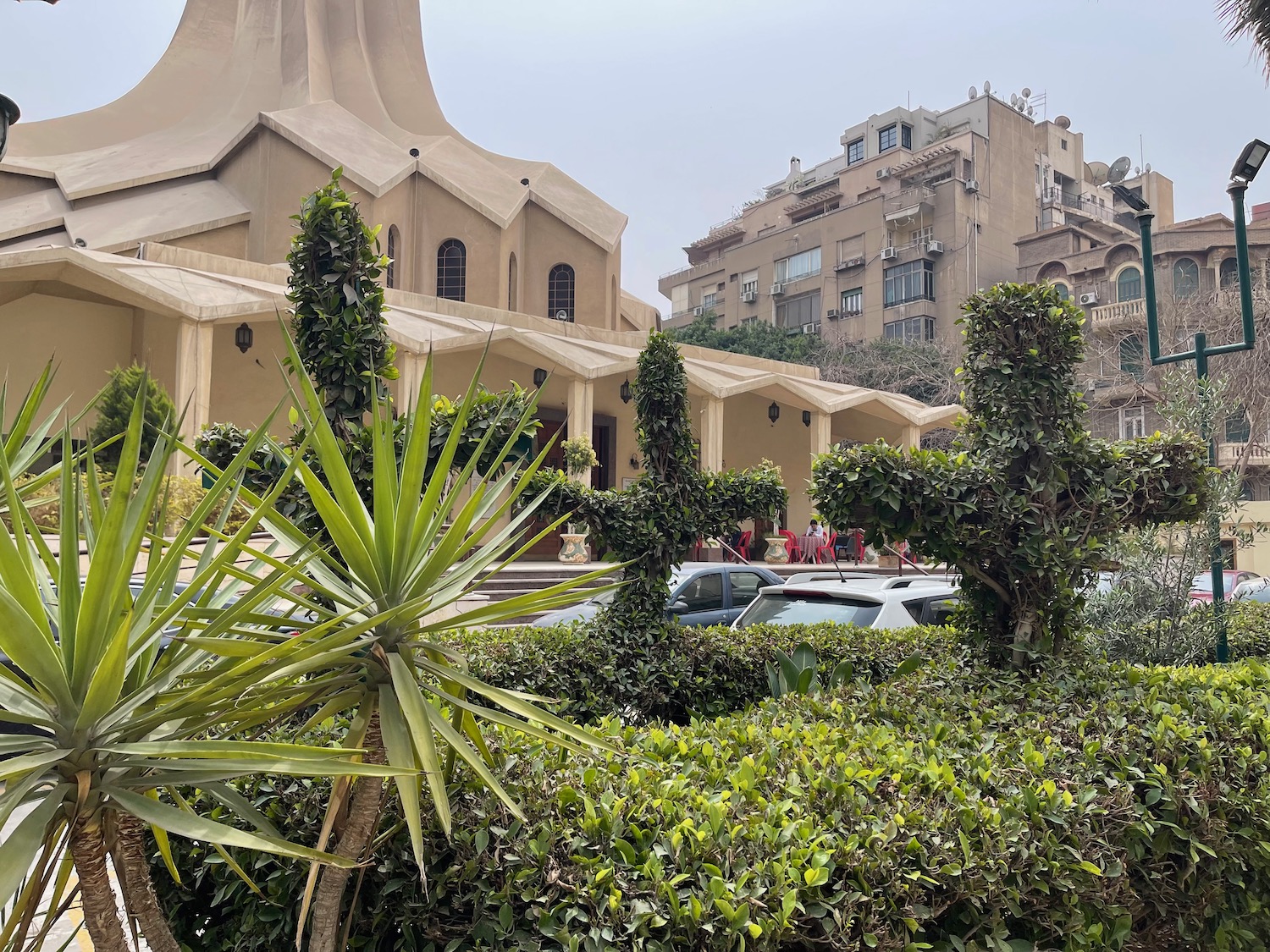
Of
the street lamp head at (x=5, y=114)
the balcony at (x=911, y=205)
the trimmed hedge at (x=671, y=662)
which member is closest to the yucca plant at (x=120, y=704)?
the street lamp head at (x=5, y=114)

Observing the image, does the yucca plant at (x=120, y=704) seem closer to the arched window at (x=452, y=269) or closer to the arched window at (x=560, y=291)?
the arched window at (x=452, y=269)

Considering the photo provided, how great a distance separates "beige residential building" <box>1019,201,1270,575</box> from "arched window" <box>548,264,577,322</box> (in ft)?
47.9

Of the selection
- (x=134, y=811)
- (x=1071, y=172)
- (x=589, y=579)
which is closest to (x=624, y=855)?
(x=589, y=579)

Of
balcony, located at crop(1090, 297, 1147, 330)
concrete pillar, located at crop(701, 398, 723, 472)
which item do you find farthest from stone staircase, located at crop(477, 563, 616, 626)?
balcony, located at crop(1090, 297, 1147, 330)

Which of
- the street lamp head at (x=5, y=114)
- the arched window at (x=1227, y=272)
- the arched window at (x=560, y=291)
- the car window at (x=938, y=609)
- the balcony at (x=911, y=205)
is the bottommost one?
the car window at (x=938, y=609)

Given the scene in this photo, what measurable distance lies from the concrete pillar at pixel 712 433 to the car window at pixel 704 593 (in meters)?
12.9

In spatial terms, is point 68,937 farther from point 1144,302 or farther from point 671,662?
point 1144,302

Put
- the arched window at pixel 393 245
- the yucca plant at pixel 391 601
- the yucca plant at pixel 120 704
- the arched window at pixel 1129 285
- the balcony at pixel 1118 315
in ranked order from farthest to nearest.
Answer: the arched window at pixel 1129 285 < the balcony at pixel 1118 315 < the arched window at pixel 393 245 < the yucca plant at pixel 391 601 < the yucca plant at pixel 120 704

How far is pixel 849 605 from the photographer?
28.0ft

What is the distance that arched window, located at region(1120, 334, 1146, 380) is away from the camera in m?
25.7

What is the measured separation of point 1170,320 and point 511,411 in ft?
86.1

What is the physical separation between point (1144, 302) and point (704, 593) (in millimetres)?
32431

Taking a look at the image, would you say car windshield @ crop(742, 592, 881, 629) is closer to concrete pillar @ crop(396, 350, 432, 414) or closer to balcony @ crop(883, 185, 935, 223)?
concrete pillar @ crop(396, 350, 432, 414)

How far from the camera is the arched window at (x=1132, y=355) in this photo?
2566 centimetres
